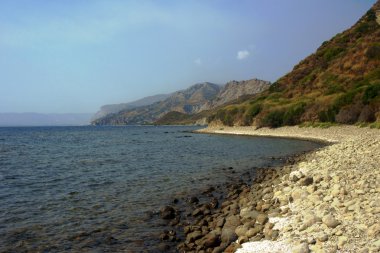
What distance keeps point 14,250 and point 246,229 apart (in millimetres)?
8745

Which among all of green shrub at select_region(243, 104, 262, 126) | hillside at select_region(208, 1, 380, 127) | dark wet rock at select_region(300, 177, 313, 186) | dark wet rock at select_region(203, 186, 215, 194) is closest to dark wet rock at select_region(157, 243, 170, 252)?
dark wet rock at select_region(300, 177, 313, 186)

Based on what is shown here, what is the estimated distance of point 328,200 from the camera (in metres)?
13.0

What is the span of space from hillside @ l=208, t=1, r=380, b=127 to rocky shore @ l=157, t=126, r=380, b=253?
154 ft

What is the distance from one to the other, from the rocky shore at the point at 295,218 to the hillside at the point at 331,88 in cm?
4686

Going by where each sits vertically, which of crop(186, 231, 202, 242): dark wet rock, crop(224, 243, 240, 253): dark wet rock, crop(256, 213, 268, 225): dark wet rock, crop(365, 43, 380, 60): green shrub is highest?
crop(365, 43, 380, 60): green shrub

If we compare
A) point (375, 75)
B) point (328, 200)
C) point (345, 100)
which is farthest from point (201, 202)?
point (375, 75)

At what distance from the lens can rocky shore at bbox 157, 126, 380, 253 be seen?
968cm

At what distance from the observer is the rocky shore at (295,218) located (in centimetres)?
968

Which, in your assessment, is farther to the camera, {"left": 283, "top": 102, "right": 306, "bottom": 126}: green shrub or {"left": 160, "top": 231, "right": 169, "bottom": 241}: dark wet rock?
{"left": 283, "top": 102, "right": 306, "bottom": 126}: green shrub

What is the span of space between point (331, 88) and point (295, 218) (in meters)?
83.7

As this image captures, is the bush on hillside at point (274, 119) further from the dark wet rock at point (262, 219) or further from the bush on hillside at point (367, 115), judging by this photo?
the dark wet rock at point (262, 219)

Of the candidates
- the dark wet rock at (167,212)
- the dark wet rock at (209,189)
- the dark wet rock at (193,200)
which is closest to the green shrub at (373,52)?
the dark wet rock at (209,189)

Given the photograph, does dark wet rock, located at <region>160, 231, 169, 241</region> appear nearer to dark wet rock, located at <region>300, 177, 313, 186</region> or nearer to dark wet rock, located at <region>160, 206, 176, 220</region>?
dark wet rock, located at <region>160, 206, 176, 220</region>

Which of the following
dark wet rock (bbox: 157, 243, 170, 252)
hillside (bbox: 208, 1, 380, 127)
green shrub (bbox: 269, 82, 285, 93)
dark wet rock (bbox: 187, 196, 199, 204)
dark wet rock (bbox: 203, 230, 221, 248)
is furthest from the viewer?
green shrub (bbox: 269, 82, 285, 93)
